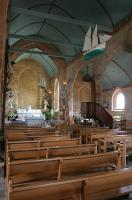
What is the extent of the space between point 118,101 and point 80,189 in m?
17.6

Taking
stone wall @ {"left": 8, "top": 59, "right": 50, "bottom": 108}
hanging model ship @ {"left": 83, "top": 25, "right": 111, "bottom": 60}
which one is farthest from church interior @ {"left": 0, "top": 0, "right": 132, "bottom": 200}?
stone wall @ {"left": 8, "top": 59, "right": 50, "bottom": 108}

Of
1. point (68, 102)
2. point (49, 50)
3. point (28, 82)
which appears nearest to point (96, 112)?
point (68, 102)

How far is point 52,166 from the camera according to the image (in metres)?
2.39

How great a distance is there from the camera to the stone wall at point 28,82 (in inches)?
854

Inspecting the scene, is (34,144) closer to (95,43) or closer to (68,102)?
(95,43)

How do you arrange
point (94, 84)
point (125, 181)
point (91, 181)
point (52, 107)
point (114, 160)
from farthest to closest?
point (52, 107)
point (94, 84)
point (114, 160)
point (125, 181)
point (91, 181)

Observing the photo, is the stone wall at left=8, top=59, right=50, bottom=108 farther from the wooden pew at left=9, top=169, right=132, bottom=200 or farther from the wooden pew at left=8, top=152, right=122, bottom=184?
the wooden pew at left=9, top=169, right=132, bottom=200

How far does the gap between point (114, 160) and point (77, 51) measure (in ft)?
39.5

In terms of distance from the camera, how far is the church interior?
7.02ft

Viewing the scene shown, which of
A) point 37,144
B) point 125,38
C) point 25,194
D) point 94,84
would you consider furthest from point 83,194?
point 94,84

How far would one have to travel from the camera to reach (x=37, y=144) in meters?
3.85

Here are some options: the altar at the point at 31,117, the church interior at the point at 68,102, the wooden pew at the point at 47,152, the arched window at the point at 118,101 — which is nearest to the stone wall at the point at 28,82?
the church interior at the point at 68,102

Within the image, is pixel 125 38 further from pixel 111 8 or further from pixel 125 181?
pixel 125 181

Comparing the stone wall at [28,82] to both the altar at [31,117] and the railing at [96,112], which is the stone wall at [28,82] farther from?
the railing at [96,112]
